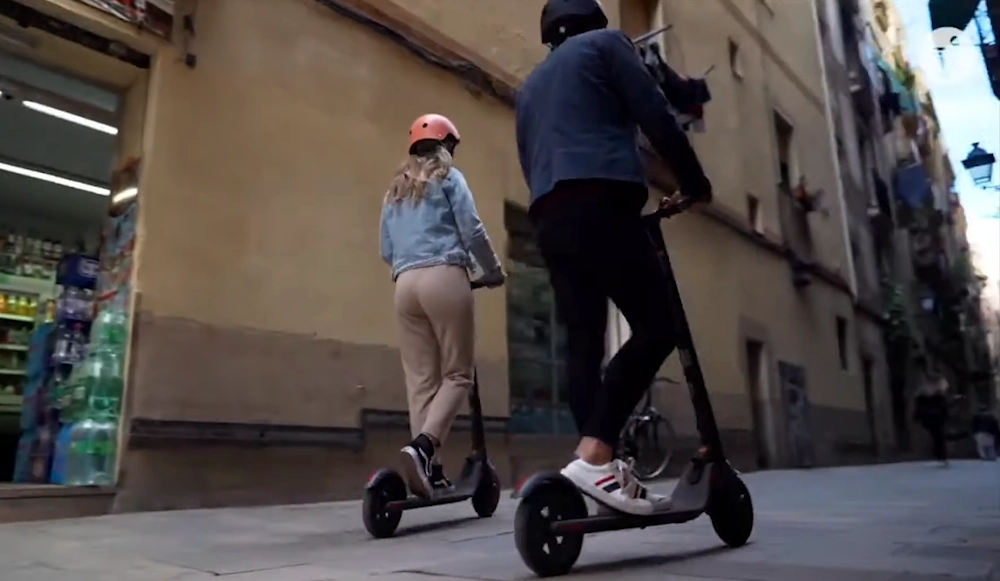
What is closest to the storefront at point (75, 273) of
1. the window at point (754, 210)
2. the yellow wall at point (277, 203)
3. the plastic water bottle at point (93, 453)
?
the plastic water bottle at point (93, 453)

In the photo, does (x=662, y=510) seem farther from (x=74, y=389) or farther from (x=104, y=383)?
(x=74, y=389)

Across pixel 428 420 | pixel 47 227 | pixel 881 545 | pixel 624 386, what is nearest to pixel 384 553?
pixel 428 420

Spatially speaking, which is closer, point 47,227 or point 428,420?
point 428,420

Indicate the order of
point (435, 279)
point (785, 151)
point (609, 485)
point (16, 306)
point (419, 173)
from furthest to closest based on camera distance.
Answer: point (785, 151) → point (16, 306) → point (419, 173) → point (435, 279) → point (609, 485)

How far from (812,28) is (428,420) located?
1603 cm

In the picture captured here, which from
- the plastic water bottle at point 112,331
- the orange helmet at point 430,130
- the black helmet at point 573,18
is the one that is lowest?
the plastic water bottle at point 112,331

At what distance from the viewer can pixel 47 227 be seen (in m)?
7.98

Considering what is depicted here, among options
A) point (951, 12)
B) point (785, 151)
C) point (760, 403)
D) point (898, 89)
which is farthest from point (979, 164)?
point (898, 89)

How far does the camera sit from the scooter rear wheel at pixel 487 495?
12.2 ft

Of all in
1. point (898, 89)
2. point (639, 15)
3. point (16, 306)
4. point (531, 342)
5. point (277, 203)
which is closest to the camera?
point (277, 203)

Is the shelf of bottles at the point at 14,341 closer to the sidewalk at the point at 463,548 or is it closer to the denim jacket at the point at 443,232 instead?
the sidewalk at the point at 463,548

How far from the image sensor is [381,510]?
3.13 m

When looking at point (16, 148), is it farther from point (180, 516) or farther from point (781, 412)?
point (781, 412)

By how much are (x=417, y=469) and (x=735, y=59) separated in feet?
35.7
